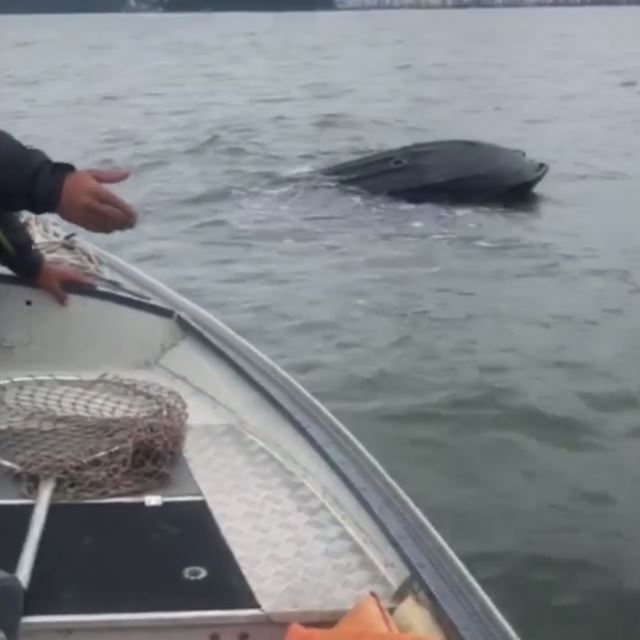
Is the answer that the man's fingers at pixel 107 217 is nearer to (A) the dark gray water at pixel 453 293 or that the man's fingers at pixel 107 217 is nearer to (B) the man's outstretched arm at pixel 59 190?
(B) the man's outstretched arm at pixel 59 190

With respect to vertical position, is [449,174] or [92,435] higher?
[92,435]

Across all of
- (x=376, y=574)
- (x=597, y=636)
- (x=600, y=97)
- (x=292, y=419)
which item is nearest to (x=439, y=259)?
(x=597, y=636)

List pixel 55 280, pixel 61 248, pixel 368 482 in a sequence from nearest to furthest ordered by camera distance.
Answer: pixel 368 482 → pixel 55 280 → pixel 61 248

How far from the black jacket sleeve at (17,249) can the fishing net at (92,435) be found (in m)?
0.47

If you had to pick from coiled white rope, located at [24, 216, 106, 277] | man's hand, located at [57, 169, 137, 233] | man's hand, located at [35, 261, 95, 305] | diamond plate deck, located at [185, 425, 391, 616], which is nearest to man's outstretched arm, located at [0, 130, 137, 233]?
man's hand, located at [57, 169, 137, 233]

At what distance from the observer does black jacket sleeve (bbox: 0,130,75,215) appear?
3270 millimetres

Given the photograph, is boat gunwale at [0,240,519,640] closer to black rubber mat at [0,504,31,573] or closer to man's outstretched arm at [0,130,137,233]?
black rubber mat at [0,504,31,573]

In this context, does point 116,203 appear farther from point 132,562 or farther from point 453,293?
point 453,293

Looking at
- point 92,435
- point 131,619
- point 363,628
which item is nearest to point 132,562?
point 131,619

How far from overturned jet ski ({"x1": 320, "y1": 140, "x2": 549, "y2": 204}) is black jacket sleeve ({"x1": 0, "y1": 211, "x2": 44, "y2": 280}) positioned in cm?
996

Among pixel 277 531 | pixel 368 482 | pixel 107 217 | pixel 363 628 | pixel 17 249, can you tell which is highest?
pixel 107 217

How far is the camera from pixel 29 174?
130 inches

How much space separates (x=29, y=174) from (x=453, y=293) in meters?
8.46

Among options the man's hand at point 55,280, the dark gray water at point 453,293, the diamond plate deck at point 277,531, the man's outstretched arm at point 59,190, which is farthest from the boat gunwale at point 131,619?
the man's hand at point 55,280
